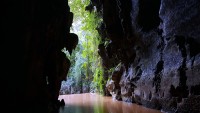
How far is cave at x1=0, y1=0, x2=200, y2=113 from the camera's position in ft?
24.8

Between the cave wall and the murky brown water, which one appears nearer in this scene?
the cave wall

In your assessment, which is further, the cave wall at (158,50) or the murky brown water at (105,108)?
the murky brown water at (105,108)

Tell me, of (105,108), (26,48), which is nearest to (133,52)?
(105,108)

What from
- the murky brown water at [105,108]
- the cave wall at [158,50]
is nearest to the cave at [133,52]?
the cave wall at [158,50]

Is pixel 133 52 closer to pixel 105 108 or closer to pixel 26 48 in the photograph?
pixel 105 108

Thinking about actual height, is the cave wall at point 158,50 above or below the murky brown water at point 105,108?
above

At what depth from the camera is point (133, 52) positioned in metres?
14.2

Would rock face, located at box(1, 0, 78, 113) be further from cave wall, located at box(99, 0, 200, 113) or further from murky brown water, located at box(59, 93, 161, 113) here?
cave wall, located at box(99, 0, 200, 113)

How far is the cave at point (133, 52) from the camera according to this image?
24.8 feet

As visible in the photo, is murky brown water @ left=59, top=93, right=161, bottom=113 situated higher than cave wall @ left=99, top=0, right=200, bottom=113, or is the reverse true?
cave wall @ left=99, top=0, right=200, bottom=113

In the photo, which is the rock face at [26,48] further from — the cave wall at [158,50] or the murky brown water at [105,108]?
the cave wall at [158,50]

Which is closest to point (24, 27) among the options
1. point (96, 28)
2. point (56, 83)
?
point (56, 83)

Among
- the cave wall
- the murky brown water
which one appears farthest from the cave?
the murky brown water

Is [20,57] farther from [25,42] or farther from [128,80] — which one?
[128,80]
